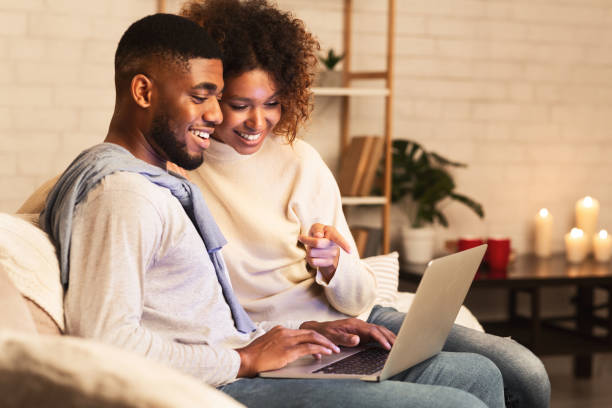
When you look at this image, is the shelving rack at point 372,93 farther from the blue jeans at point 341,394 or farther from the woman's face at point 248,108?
the blue jeans at point 341,394

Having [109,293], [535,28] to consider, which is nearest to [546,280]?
[535,28]

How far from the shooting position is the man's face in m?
1.33

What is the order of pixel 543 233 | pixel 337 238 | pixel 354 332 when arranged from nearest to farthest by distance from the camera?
1. pixel 354 332
2. pixel 337 238
3. pixel 543 233

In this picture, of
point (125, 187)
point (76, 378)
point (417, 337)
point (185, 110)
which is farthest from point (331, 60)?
point (76, 378)

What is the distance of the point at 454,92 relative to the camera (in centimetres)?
379

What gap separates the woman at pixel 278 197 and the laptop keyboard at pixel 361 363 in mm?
252

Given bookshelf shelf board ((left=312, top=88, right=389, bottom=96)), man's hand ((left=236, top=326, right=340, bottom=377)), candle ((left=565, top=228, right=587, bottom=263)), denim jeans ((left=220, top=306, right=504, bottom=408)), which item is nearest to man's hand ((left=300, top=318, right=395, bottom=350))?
man's hand ((left=236, top=326, right=340, bottom=377))

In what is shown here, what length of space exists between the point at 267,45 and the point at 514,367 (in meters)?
0.92

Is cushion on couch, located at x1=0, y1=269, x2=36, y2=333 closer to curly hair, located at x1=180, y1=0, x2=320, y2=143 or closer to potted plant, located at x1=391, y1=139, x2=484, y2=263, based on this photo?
curly hair, located at x1=180, y1=0, x2=320, y2=143

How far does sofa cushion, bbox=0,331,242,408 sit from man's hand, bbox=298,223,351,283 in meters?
1.19

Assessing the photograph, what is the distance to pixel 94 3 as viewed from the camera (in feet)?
10.5

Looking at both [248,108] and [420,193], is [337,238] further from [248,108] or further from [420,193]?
[420,193]

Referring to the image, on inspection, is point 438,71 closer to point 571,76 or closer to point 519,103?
point 519,103

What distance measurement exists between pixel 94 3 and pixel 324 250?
2049mm
